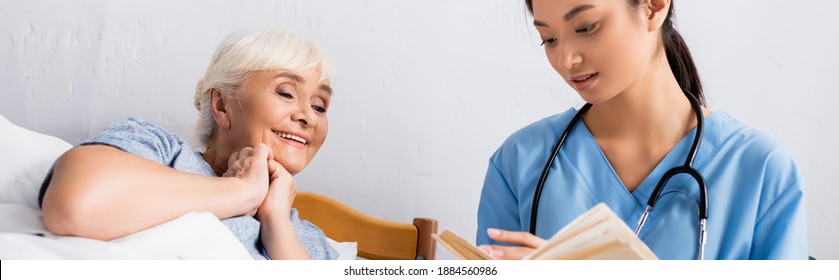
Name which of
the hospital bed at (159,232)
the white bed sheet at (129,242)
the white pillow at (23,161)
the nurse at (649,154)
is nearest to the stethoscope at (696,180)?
the nurse at (649,154)

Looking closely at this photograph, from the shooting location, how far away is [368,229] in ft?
5.32

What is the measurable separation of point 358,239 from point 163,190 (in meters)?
0.65

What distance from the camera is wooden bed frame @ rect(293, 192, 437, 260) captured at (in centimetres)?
161

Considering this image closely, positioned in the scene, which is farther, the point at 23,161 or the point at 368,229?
the point at 368,229

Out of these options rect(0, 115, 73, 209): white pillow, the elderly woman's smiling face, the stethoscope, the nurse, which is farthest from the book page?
rect(0, 115, 73, 209): white pillow

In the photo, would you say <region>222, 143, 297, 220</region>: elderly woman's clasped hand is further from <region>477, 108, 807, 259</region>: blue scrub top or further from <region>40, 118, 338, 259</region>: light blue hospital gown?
<region>477, 108, 807, 259</region>: blue scrub top

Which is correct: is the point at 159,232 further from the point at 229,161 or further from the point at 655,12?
the point at 655,12

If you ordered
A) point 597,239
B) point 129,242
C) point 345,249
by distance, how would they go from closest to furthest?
point 597,239, point 129,242, point 345,249

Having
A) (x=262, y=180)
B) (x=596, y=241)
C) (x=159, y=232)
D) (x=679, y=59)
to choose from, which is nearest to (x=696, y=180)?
(x=679, y=59)

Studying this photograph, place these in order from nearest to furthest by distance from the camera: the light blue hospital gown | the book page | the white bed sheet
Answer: the book page, the white bed sheet, the light blue hospital gown

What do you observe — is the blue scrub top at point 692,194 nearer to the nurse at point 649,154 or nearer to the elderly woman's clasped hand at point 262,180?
the nurse at point 649,154

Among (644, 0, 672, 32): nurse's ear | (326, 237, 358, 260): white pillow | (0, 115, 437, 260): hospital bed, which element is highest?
(644, 0, 672, 32): nurse's ear

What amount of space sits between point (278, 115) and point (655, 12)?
2.05 ft

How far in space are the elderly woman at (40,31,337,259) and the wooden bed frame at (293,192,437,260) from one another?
17 centimetres
